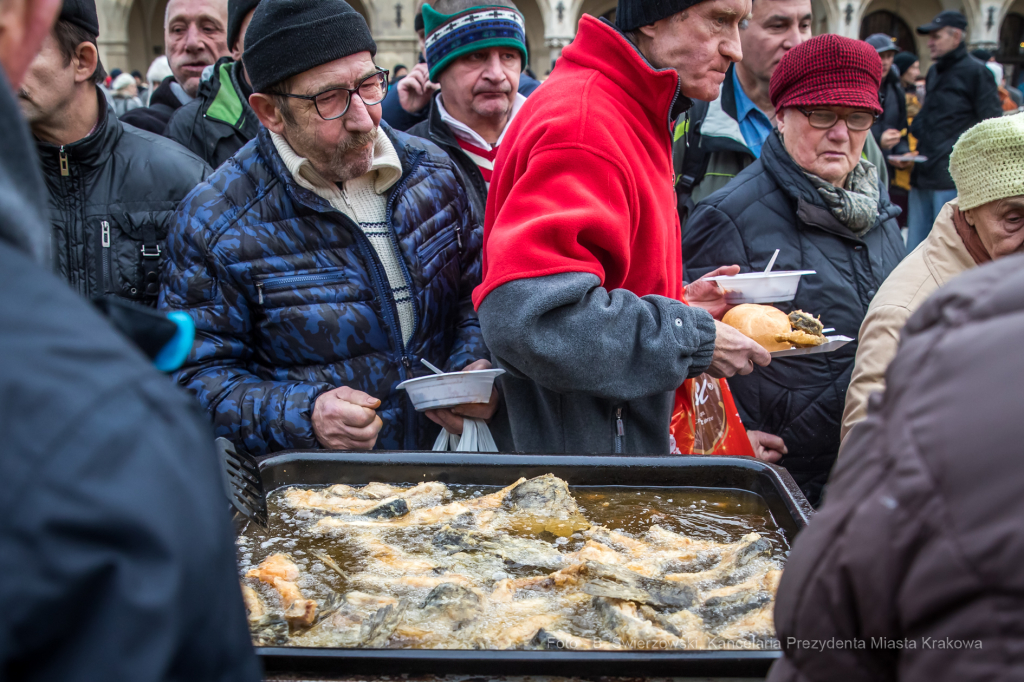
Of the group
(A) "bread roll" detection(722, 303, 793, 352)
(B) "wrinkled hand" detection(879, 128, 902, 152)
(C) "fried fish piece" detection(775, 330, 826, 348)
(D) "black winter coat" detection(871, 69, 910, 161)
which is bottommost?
(B) "wrinkled hand" detection(879, 128, 902, 152)

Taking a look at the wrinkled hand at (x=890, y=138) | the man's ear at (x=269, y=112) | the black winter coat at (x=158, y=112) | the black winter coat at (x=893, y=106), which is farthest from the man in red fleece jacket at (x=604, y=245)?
the black winter coat at (x=893, y=106)

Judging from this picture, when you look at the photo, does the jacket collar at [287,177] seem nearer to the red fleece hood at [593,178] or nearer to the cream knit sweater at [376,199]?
the cream knit sweater at [376,199]

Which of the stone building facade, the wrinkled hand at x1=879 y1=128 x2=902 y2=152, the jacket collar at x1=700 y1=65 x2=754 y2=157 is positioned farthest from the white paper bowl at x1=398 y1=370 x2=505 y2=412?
the stone building facade

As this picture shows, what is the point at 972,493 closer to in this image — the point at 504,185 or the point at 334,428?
the point at 504,185

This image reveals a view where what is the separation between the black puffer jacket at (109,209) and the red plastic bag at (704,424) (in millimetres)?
1731

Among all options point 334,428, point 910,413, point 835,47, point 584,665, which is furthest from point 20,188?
point 835,47

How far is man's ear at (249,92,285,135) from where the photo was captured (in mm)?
2438

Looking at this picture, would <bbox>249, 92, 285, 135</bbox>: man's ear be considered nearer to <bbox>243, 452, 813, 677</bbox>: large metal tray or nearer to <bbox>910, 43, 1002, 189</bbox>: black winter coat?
<bbox>243, 452, 813, 677</bbox>: large metal tray

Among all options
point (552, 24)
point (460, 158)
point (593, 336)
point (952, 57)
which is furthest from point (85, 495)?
point (552, 24)

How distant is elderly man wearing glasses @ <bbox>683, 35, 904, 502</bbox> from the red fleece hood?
2.68 ft

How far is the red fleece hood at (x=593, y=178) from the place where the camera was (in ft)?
6.13

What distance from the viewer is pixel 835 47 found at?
2.91 metres

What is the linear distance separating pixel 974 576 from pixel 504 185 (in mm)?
1587

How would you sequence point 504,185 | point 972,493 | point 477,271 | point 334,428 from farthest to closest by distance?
point 477,271
point 334,428
point 504,185
point 972,493
